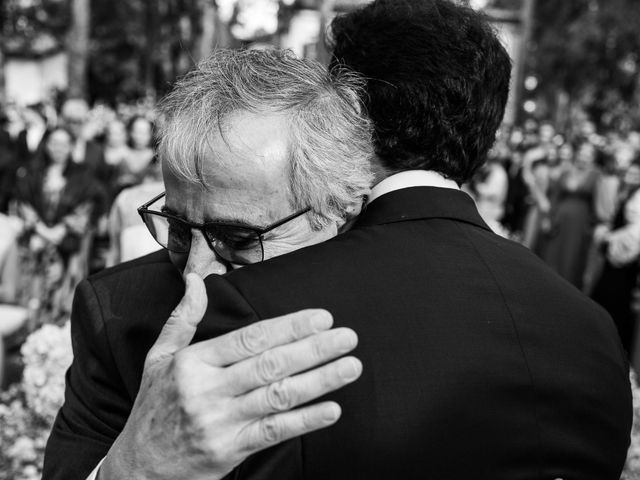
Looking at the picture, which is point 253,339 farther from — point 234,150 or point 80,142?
Result: point 80,142

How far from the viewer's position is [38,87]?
1511 inches

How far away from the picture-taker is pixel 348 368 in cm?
116

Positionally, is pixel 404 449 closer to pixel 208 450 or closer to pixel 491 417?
pixel 491 417

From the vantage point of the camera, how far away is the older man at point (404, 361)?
1288 mm

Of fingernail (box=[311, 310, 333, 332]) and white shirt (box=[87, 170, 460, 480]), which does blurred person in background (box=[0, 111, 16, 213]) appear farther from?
fingernail (box=[311, 310, 333, 332])

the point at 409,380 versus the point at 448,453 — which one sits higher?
the point at 409,380

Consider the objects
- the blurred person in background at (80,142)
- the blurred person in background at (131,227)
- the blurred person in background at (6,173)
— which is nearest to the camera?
the blurred person in background at (131,227)

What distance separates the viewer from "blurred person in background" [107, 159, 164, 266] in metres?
3.97

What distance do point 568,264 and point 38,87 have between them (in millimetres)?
32639

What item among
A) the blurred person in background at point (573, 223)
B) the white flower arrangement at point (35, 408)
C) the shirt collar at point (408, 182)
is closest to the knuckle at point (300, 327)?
the shirt collar at point (408, 182)

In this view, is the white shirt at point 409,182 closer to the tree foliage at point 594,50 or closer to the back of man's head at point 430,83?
the back of man's head at point 430,83

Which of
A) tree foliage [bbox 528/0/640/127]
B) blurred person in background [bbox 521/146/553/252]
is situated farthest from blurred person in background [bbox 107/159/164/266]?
tree foliage [bbox 528/0/640/127]

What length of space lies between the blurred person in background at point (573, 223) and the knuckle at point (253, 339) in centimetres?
997

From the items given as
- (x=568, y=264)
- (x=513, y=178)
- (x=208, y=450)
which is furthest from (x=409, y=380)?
(x=513, y=178)
